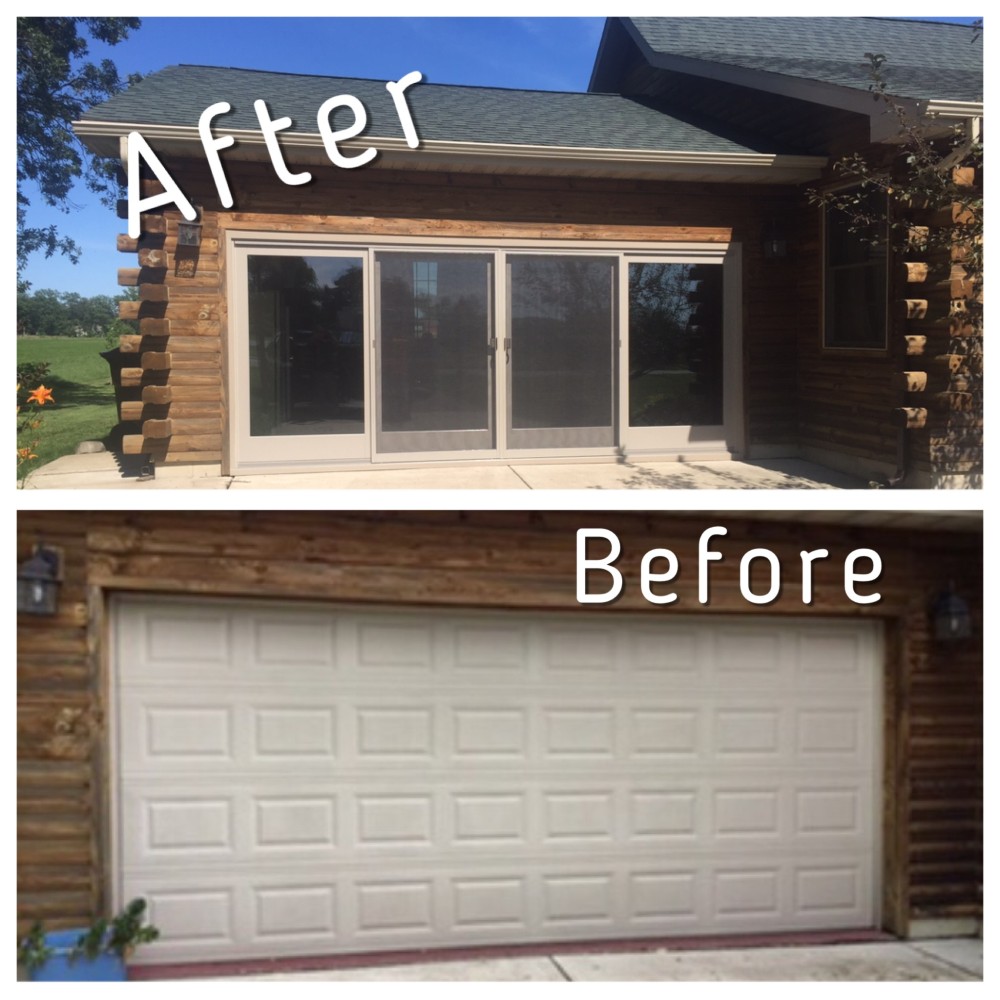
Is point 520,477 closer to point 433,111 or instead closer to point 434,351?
point 434,351

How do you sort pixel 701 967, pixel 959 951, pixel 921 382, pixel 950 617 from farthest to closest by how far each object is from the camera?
pixel 921 382 < pixel 950 617 < pixel 959 951 < pixel 701 967

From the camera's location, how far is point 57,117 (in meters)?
12.9

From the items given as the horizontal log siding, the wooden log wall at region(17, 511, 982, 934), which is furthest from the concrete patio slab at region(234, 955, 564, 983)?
the horizontal log siding

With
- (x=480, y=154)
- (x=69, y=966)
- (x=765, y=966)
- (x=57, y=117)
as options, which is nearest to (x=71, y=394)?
(x=57, y=117)

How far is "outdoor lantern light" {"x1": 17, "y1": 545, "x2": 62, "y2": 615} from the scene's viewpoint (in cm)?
451

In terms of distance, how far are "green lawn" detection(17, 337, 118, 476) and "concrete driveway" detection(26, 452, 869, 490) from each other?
0.97 meters

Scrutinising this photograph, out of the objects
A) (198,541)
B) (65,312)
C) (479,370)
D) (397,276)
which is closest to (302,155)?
(397,276)

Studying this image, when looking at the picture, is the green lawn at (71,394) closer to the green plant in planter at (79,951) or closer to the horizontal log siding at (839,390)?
the green plant in planter at (79,951)

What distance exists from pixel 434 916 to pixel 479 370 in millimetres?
3831

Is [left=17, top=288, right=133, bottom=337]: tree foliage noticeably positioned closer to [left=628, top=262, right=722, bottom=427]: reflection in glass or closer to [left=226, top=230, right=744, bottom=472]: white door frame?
[left=226, top=230, right=744, bottom=472]: white door frame

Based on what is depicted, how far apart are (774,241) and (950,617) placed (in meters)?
3.49

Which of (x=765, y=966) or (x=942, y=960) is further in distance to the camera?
(x=942, y=960)

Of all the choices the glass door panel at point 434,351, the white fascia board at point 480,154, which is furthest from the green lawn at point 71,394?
the glass door panel at point 434,351

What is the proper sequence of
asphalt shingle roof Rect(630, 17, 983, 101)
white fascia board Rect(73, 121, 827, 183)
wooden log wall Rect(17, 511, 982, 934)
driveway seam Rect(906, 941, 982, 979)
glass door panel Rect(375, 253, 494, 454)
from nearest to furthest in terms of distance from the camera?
Answer: 1. wooden log wall Rect(17, 511, 982, 934)
2. driveway seam Rect(906, 941, 982, 979)
3. white fascia board Rect(73, 121, 827, 183)
4. glass door panel Rect(375, 253, 494, 454)
5. asphalt shingle roof Rect(630, 17, 983, 101)
